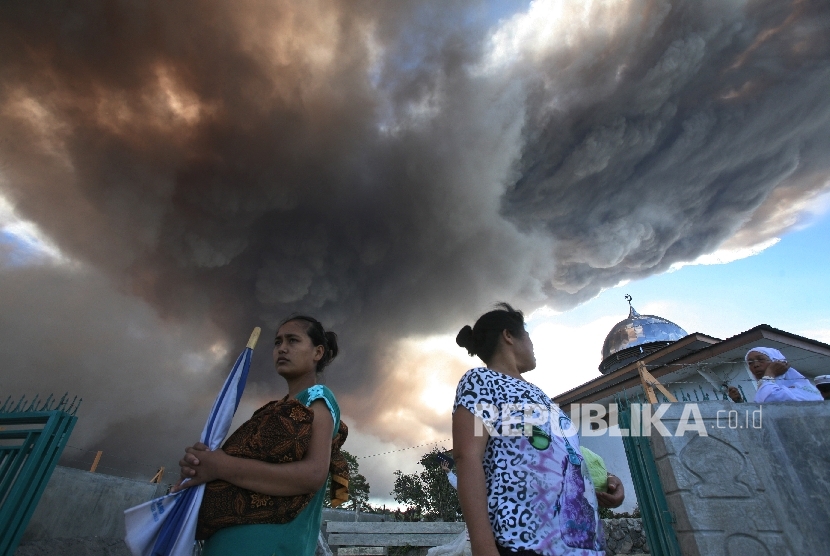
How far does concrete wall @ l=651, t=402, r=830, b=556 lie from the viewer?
9.29 ft

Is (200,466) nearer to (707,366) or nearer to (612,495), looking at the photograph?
(612,495)

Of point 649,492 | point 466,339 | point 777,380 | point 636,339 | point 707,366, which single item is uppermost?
point 636,339

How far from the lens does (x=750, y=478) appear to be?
302cm

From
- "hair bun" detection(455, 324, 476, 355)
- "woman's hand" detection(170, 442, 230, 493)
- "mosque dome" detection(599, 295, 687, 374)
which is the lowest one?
"woman's hand" detection(170, 442, 230, 493)

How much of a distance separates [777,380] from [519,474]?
3911 millimetres

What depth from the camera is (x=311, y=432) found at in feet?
5.13

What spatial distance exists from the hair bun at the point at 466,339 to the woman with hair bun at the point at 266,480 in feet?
2.95

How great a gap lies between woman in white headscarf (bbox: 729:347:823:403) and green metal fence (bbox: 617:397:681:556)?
1.18m

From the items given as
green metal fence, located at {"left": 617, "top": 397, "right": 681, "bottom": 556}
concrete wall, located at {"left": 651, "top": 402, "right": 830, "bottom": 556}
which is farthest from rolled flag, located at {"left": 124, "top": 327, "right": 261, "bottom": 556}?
green metal fence, located at {"left": 617, "top": 397, "right": 681, "bottom": 556}

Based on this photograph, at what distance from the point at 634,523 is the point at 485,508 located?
39.9ft

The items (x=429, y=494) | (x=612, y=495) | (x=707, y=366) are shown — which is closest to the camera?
(x=612, y=495)

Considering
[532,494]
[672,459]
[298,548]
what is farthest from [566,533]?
[672,459]

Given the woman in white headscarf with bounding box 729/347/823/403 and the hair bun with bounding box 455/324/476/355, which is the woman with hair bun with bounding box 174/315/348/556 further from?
the woman in white headscarf with bounding box 729/347/823/403

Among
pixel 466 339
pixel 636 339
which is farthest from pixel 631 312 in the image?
pixel 466 339
